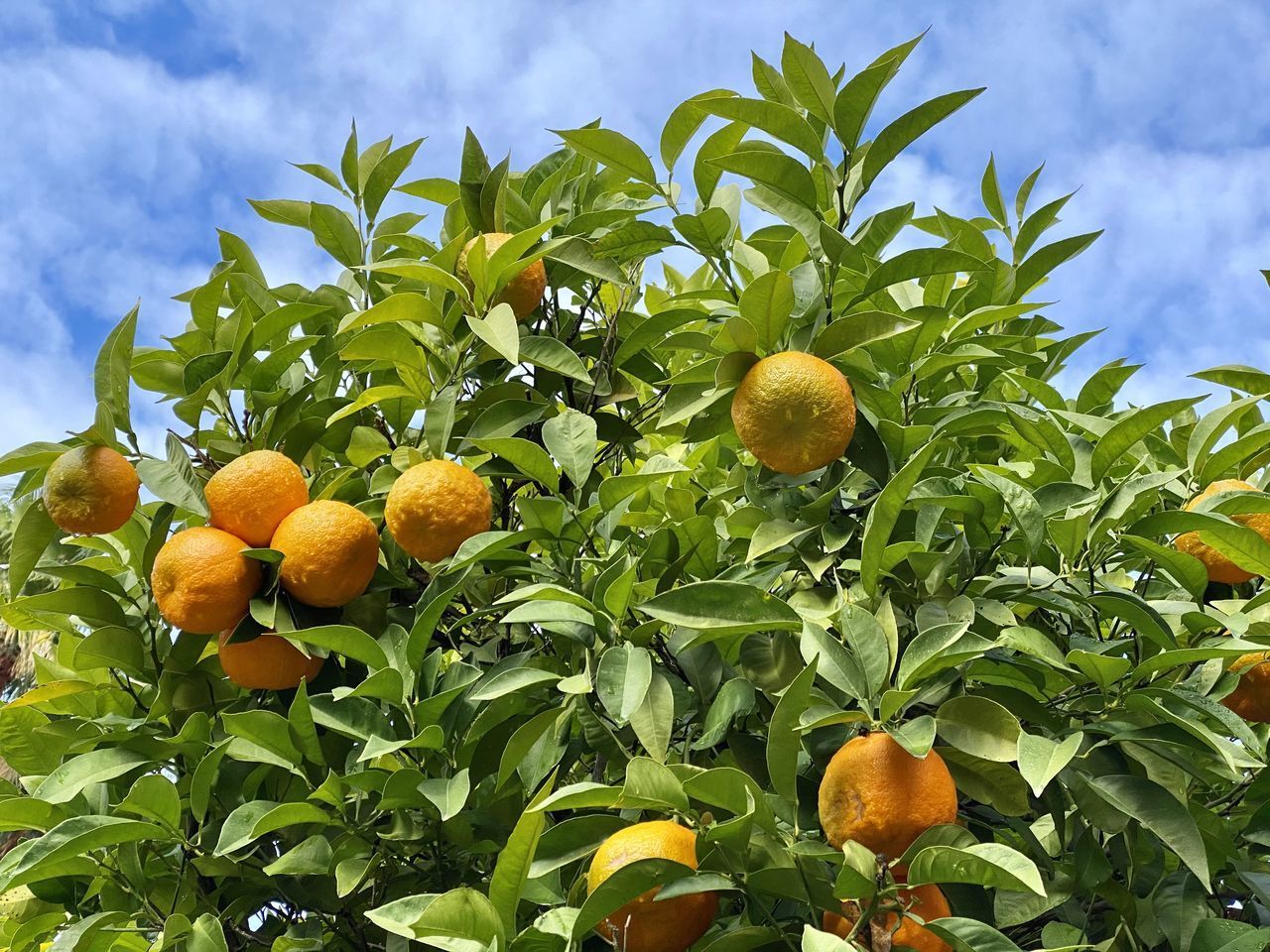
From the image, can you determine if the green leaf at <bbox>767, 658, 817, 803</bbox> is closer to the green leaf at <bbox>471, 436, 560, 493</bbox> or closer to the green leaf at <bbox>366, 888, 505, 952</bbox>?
the green leaf at <bbox>366, 888, 505, 952</bbox>

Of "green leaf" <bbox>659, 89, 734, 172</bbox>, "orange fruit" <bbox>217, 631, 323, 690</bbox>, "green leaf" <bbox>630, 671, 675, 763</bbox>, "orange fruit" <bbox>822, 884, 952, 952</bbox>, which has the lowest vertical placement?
"orange fruit" <bbox>822, 884, 952, 952</bbox>

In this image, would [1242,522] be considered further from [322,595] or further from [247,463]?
[247,463]

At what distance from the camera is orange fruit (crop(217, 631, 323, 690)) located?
158cm

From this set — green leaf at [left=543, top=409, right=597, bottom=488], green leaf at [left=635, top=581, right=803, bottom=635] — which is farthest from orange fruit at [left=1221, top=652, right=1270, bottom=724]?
green leaf at [left=543, top=409, right=597, bottom=488]

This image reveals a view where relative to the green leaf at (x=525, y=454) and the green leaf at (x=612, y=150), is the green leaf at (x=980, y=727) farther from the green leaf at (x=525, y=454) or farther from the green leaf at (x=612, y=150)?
the green leaf at (x=612, y=150)

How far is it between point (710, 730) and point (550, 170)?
1.10 meters

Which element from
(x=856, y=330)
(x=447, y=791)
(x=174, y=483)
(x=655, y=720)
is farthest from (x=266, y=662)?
(x=856, y=330)

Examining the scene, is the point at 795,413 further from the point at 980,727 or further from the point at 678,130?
the point at 678,130

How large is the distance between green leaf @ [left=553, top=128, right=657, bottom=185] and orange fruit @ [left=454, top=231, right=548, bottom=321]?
18 centimetres

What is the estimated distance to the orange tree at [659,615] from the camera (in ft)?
3.97

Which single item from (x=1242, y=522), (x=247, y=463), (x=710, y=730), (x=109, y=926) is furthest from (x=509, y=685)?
(x=1242, y=522)

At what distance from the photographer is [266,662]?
5.18 ft

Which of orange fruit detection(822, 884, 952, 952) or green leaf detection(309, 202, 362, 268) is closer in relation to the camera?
orange fruit detection(822, 884, 952, 952)

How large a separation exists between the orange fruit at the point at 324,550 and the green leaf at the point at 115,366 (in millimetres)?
364
